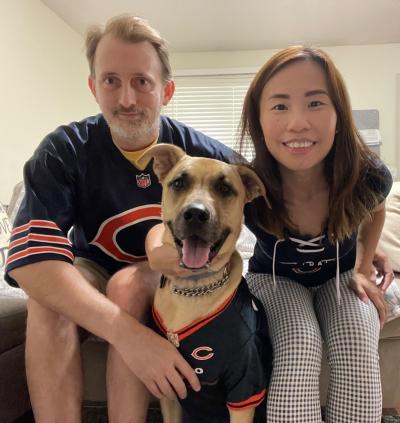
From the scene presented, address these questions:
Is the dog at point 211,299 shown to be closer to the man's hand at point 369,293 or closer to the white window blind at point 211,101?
the man's hand at point 369,293

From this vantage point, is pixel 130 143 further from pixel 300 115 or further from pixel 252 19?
pixel 252 19

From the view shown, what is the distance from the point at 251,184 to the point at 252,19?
2901 millimetres

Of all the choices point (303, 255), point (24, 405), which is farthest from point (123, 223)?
point (24, 405)

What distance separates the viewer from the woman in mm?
1098

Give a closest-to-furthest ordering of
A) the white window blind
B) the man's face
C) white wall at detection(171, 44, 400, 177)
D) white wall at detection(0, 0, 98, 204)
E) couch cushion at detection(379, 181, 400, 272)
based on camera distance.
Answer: the man's face
couch cushion at detection(379, 181, 400, 272)
white wall at detection(0, 0, 98, 204)
white wall at detection(171, 44, 400, 177)
the white window blind

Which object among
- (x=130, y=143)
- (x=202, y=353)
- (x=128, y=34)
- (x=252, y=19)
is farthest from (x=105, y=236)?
(x=252, y=19)

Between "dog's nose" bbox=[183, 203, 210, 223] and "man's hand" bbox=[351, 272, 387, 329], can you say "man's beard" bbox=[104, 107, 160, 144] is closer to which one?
"dog's nose" bbox=[183, 203, 210, 223]

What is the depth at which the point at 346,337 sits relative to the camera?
115cm

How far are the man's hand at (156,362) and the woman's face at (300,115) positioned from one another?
69cm

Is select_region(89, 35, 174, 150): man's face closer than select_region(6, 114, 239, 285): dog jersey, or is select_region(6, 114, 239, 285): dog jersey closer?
select_region(6, 114, 239, 285): dog jersey

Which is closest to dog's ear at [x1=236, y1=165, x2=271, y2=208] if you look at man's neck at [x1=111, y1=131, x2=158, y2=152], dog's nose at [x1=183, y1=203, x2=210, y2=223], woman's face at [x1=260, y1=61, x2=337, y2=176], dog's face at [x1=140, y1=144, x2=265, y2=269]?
dog's face at [x1=140, y1=144, x2=265, y2=269]

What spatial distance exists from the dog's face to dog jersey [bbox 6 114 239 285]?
0.17 m

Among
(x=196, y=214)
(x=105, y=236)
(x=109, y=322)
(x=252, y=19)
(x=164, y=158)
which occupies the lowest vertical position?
(x=109, y=322)

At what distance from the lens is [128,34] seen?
136cm
